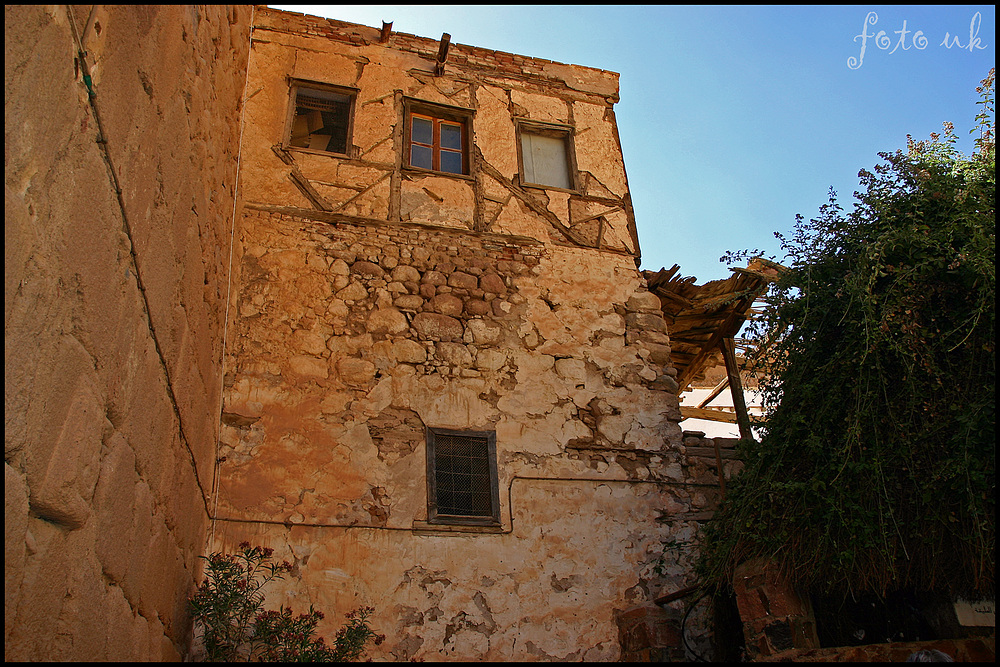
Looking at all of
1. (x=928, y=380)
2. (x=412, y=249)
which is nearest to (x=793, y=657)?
(x=928, y=380)

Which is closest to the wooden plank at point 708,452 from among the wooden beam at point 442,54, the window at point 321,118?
the window at point 321,118

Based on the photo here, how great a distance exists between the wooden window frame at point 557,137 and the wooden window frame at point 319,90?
5.46ft

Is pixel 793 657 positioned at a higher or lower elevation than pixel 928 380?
lower

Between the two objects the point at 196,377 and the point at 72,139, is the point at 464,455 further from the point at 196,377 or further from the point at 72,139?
the point at 72,139

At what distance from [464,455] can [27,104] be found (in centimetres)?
434

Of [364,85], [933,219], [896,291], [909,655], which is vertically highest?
[364,85]

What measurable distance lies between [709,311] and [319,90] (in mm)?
4486

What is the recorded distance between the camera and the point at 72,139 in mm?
2117

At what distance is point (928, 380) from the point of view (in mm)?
4691

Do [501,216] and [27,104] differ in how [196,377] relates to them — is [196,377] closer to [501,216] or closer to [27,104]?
[27,104]

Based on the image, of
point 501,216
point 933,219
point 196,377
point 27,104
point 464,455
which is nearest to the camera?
point 27,104

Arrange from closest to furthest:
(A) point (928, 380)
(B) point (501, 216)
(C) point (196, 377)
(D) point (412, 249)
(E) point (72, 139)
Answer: (E) point (72, 139) → (C) point (196, 377) → (A) point (928, 380) → (D) point (412, 249) → (B) point (501, 216)

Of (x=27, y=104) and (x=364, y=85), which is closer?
(x=27, y=104)

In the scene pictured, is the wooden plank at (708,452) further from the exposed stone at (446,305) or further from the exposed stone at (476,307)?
the exposed stone at (446,305)
